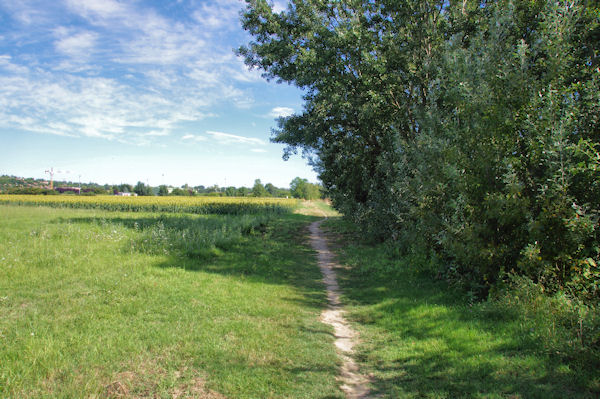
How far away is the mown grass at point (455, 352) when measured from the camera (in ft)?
13.3

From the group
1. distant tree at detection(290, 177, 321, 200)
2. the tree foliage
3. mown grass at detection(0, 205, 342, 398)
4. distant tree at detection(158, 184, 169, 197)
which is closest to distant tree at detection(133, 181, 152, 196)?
distant tree at detection(158, 184, 169, 197)

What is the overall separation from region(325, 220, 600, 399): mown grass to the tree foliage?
Result: 1.06 metres

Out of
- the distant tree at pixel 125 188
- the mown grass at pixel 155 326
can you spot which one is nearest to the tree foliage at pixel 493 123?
the mown grass at pixel 155 326

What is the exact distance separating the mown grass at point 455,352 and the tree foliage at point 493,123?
1.06 metres

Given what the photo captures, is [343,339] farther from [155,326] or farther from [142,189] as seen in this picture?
[142,189]

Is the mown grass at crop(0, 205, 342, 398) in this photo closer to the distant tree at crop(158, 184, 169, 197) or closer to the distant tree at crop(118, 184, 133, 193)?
the distant tree at crop(158, 184, 169, 197)

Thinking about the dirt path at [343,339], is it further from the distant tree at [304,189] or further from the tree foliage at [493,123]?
the distant tree at [304,189]

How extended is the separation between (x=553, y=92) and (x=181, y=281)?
958 centimetres

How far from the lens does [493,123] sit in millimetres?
6988

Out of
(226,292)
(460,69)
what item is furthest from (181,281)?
(460,69)

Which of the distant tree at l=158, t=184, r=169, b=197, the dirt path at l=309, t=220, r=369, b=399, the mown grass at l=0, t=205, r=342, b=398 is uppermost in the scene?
the distant tree at l=158, t=184, r=169, b=197

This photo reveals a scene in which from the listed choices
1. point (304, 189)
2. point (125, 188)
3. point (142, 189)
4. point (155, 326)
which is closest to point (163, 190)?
point (142, 189)

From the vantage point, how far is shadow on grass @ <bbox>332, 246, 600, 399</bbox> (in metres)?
4.05

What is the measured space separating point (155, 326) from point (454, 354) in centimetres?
523
